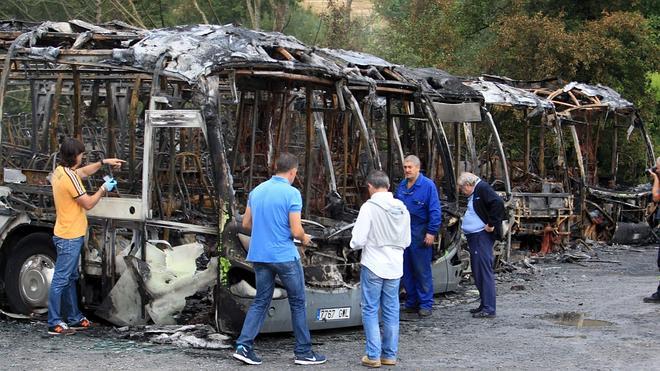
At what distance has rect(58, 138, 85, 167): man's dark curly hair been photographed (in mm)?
8172

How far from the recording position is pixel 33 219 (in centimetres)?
889

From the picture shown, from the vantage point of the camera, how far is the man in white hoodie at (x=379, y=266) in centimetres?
716

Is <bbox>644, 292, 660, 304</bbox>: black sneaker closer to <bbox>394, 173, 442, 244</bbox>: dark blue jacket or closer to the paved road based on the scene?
the paved road

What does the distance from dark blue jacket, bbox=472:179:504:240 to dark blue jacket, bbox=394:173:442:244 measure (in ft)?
1.48

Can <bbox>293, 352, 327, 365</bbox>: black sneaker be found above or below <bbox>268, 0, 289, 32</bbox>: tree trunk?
below

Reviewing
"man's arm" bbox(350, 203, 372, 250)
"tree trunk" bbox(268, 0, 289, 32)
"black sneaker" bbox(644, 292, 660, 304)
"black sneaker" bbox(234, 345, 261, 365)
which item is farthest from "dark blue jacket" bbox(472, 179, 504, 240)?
"tree trunk" bbox(268, 0, 289, 32)

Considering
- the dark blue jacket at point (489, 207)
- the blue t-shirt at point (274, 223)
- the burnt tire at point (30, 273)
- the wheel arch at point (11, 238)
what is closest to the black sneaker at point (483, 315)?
the dark blue jacket at point (489, 207)

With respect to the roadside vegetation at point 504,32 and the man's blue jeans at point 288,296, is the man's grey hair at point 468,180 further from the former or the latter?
the roadside vegetation at point 504,32

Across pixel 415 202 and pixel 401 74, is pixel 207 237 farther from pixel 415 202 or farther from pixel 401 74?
pixel 401 74

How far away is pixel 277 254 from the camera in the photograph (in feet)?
23.0

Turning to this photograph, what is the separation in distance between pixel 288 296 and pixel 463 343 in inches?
80.9

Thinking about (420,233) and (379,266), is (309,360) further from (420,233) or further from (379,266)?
(420,233)

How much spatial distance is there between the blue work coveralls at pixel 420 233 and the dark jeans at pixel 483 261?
453 millimetres

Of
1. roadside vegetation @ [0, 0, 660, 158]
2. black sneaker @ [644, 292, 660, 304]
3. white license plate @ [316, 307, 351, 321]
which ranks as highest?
roadside vegetation @ [0, 0, 660, 158]
